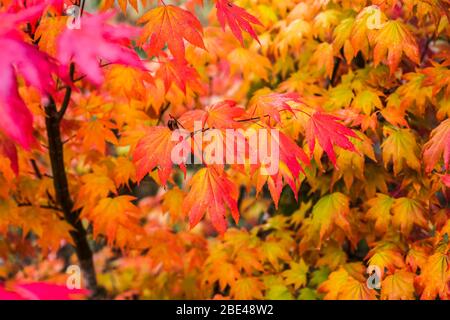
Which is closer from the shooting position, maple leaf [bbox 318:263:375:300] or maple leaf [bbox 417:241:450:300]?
maple leaf [bbox 417:241:450:300]

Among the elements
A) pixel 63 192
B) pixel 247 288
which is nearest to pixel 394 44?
pixel 247 288

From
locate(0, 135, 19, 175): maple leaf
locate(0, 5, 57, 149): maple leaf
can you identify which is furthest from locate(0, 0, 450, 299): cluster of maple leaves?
locate(0, 5, 57, 149): maple leaf

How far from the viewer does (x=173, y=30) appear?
2.06m

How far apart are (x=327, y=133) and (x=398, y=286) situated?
79 centimetres

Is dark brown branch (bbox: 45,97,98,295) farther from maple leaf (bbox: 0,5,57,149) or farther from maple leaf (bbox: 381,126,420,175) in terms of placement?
maple leaf (bbox: 381,126,420,175)

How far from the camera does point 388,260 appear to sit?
2.38 m

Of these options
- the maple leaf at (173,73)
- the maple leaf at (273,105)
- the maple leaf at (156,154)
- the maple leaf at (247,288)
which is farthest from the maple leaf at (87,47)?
the maple leaf at (247,288)

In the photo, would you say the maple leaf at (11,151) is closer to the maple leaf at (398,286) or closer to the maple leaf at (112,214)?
the maple leaf at (112,214)

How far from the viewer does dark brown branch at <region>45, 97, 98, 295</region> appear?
252cm

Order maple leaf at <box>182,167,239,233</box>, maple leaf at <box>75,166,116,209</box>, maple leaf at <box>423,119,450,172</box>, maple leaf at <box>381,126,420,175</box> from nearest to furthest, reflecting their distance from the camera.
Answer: maple leaf at <box>182,167,239,233</box>, maple leaf at <box>423,119,450,172</box>, maple leaf at <box>381,126,420,175</box>, maple leaf at <box>75,166,116,209</box>

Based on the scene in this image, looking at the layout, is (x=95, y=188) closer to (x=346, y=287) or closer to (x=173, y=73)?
(x=173, y=73)

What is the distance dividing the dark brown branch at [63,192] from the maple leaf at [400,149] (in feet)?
5.05
